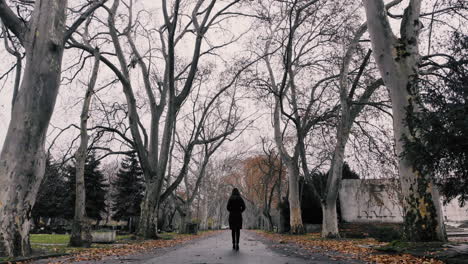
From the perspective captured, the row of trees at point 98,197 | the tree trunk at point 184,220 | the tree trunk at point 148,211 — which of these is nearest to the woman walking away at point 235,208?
the tree trunk at point 148,211

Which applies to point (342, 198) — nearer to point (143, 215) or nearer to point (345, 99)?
point (345, 99)

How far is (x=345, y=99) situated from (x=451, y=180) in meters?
11.5

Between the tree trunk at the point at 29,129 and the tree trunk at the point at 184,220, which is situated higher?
the tree trunk at the point at 29,129

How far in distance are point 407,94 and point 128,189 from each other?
1468 inches

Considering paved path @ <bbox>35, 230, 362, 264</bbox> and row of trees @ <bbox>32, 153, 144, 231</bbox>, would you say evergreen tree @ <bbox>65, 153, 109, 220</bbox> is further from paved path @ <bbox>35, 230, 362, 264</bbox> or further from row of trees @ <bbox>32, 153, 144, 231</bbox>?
paved path @ <bbox>35, 230, 362, 264</bbox>

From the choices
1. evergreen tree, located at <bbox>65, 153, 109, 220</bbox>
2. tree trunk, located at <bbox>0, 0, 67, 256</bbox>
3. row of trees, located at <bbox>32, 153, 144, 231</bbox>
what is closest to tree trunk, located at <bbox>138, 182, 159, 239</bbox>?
tree trunk, located at <bbox>0, 0, 67, 256</bbox>

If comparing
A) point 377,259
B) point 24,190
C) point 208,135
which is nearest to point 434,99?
point 377,259

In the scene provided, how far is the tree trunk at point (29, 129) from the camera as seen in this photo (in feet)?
24.6

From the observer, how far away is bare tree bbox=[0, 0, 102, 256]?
7500 mm

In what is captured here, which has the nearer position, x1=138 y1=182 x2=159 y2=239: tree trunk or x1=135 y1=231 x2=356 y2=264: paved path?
x1=135 y1=231 x2=356 y2=264: paved path

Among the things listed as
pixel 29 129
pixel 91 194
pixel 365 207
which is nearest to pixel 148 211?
pixel 29 129

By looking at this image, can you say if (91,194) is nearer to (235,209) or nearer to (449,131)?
(235,209)

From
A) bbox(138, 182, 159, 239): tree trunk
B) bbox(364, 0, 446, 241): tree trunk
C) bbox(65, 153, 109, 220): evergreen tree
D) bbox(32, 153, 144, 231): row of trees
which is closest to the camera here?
bbox(364, 0, 446, 241): tree trunk

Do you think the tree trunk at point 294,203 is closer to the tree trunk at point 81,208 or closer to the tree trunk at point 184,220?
the tree trunk at point 81,208
